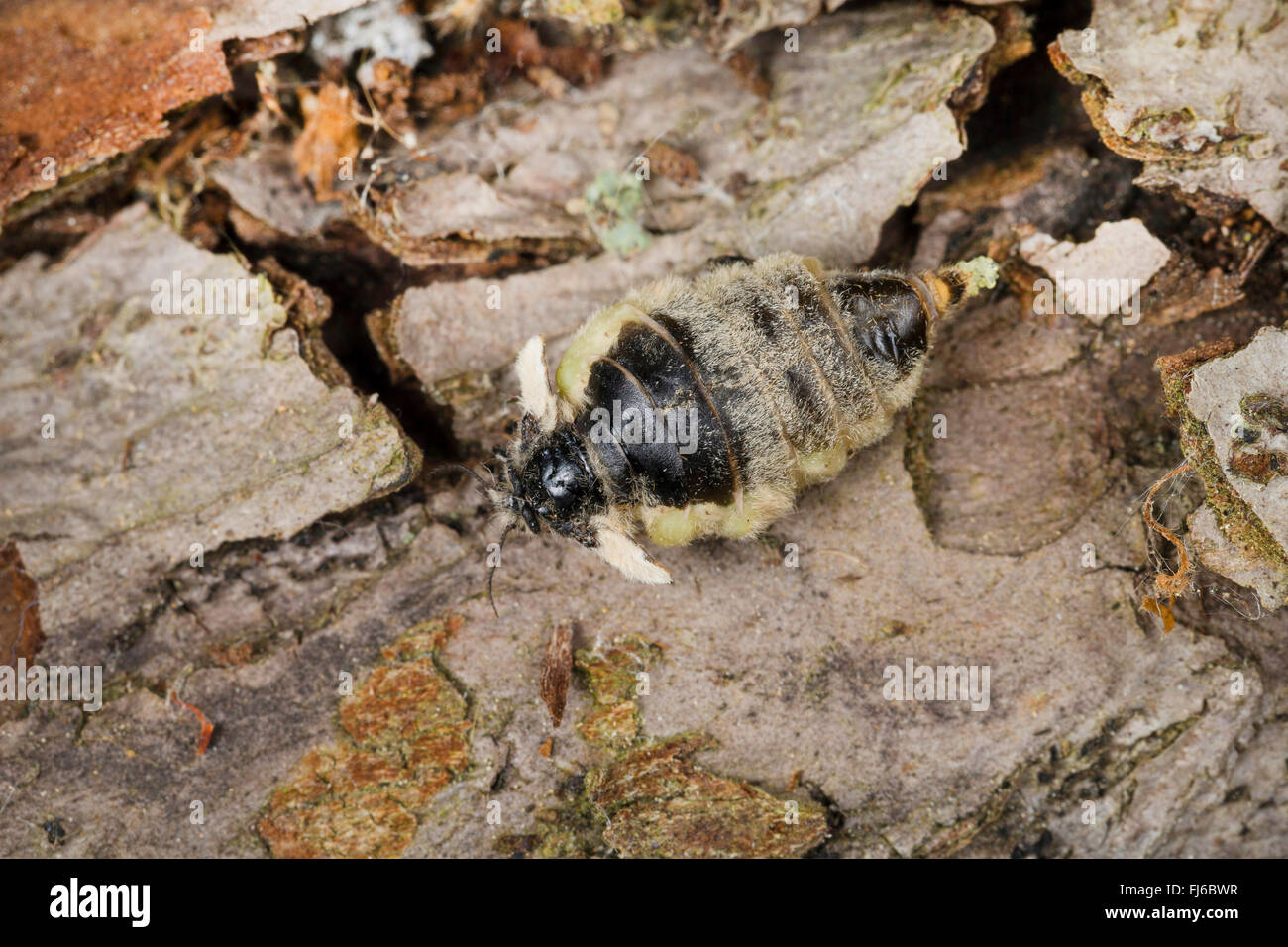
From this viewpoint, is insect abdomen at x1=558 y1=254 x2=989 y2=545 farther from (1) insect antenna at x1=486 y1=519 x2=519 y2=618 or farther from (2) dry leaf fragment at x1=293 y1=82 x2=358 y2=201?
(2) dry leaf fragment at x1=293 y1=82 x2=358 y2=201

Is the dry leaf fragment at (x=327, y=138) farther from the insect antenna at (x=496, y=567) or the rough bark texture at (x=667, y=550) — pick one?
the insect antenna at (x=496, y=567)

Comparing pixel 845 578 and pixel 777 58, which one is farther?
pixel 777 58

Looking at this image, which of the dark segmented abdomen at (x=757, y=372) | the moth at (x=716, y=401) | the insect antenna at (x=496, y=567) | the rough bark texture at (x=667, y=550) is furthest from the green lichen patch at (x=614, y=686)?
the dark segmented abdomen at (x=757, y=372)

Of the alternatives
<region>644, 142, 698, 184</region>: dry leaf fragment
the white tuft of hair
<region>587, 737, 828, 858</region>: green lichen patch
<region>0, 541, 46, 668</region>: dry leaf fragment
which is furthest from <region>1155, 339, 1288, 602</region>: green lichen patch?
<region>0, 541, 46, 668</region>: dry leaf fragment

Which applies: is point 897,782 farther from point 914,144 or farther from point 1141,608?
point 914,144

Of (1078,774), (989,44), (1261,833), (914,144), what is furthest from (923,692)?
(989,44)

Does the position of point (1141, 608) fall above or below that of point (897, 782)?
above
